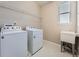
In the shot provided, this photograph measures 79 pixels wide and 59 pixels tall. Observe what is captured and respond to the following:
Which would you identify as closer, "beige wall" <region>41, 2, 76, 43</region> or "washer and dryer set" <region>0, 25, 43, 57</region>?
"washer and dryer set" <region>0, 25, 43, 57</region>

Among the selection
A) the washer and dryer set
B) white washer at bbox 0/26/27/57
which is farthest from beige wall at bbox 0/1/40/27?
white washer at bbox 0/26/27/57

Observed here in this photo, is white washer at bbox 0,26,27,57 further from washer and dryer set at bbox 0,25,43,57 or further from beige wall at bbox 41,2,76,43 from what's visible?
beige wall at bbox 41,2,76,43

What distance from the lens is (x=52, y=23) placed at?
3.83m

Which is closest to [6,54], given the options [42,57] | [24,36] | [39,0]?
[24,36]

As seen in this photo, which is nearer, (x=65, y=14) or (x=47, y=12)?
(x=65, y=14)

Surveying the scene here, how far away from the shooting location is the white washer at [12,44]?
5.33ft

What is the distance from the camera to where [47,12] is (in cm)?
405

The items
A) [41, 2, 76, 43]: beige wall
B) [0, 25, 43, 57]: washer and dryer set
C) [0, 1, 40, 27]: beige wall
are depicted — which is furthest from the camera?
[41, 2, 76, 43]: beige wall

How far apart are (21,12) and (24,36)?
3.63ft

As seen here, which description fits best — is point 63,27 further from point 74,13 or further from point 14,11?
point 14,11

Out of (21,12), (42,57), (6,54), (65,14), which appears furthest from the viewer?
(65,14)

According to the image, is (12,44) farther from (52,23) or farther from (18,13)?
(52,23)

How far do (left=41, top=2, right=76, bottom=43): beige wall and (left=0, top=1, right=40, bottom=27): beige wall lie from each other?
2.65 ft

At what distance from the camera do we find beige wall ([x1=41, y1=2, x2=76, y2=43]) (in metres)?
3.07
